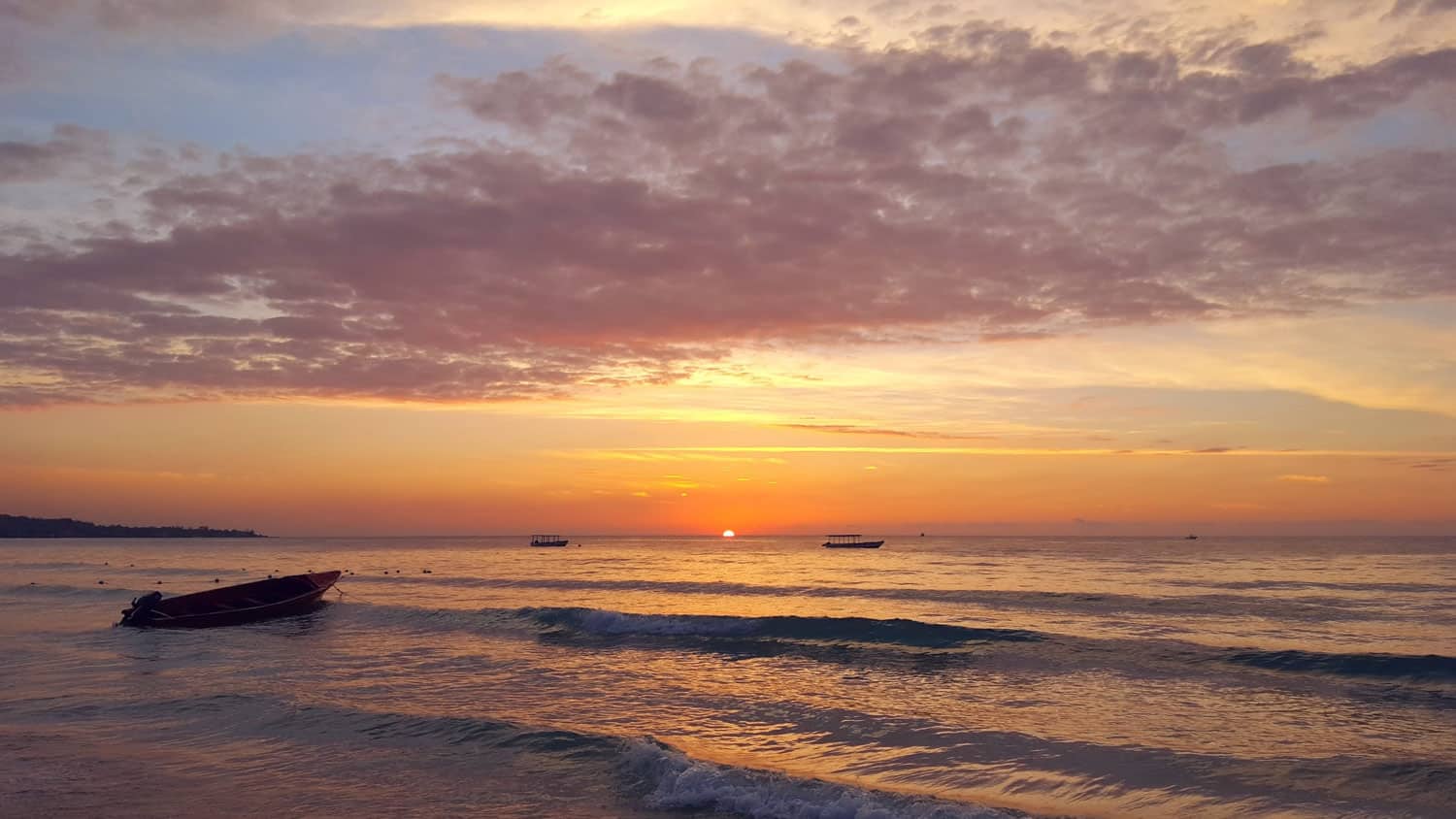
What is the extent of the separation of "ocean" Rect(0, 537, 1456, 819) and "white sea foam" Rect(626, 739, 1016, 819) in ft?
0.15

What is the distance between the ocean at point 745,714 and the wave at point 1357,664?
104 millimetres

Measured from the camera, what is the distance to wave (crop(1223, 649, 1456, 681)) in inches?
860

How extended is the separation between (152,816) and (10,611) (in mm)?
38168

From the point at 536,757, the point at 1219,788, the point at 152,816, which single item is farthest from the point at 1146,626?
the point at 152,816

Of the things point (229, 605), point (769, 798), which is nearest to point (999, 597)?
point (229, 605)

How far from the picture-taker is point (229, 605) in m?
37.0

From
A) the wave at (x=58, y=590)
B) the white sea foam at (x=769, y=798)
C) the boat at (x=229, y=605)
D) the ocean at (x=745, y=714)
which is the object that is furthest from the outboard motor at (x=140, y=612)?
the white sea foam at (x=769, y=798)

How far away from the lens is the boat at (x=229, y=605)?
112ft

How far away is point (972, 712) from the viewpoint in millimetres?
18297

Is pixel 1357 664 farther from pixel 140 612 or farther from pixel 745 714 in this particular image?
pixel 140 612

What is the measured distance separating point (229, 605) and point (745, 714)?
92.3 feet

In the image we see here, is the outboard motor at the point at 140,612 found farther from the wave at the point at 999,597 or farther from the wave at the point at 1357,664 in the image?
the wave at the point at 1357,664

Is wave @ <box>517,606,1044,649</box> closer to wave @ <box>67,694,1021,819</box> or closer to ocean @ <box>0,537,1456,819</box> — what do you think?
ocean @ <box>0,537,1456,819</box>

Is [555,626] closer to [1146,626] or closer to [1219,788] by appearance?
[1146,626]
